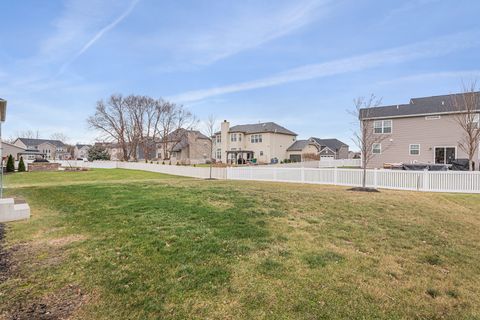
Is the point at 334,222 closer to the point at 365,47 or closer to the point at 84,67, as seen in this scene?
the point at 365,47

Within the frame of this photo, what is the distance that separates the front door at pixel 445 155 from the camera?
2316 cm

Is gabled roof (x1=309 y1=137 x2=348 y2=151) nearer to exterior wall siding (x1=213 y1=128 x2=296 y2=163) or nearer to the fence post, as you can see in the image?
exterior wall siding (x1=213 y1=128 x2=296 y2=163)

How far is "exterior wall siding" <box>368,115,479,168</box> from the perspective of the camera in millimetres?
23141

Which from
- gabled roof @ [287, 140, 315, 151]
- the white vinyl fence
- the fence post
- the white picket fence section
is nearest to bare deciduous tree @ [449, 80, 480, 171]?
the white vinyl fence

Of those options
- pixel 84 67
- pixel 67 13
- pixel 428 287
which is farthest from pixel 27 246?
pixel 84 67

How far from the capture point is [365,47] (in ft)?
59.4

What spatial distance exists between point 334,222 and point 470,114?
17.7 metres

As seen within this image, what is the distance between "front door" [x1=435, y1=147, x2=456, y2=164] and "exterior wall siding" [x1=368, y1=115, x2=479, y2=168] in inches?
10.3

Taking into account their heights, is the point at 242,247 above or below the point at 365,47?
below

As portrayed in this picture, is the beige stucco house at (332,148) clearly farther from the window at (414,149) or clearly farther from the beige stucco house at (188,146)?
the window at (414,149)

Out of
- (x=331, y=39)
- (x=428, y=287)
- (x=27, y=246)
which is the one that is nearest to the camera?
(x=428, y=287)

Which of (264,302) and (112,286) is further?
(112,286)

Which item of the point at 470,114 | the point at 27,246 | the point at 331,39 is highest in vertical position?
the point at 331,39

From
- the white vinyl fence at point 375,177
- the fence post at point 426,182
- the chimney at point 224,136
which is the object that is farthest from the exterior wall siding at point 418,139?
the chimney at point 224,136
